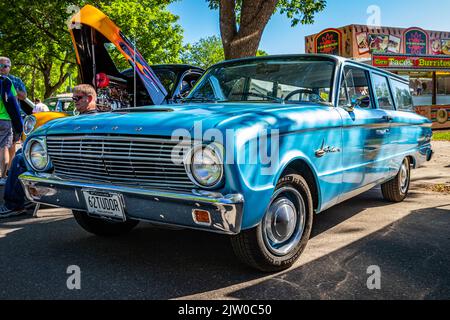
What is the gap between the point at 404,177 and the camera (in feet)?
18.4

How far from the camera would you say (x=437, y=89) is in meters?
20.4

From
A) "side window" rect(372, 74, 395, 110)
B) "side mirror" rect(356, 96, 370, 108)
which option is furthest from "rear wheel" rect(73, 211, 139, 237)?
"side window" rect(372, 74, 395, 110)

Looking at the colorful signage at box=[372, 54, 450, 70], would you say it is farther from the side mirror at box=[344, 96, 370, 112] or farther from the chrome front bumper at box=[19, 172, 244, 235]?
the chrome front bumper at box=[19, 172, 244, 235]

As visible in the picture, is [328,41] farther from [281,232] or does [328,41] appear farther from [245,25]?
[281,232]

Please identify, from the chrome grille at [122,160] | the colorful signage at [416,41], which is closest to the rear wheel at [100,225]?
the chrome grille at [122,160]

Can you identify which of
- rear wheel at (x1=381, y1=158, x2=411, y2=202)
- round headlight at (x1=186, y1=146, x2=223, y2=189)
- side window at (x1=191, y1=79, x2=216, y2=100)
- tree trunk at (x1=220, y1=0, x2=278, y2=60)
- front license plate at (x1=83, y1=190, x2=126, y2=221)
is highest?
tree trunk at (x1=220, y1=0, x2=278, y2=60)

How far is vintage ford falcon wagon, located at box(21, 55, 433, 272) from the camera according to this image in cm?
257

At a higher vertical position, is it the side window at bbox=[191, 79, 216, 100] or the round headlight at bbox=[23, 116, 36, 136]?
the side window at bbox=[191, 79, 216, 100]

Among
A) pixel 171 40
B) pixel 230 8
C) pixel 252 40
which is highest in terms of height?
pixel 171 40

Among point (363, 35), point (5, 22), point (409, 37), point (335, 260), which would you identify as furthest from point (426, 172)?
point (409, 37)

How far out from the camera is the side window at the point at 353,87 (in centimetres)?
395

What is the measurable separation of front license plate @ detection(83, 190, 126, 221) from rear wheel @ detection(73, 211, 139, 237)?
927 mm

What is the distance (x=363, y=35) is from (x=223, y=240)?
1022 inches

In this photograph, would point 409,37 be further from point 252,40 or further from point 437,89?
point 252,40
